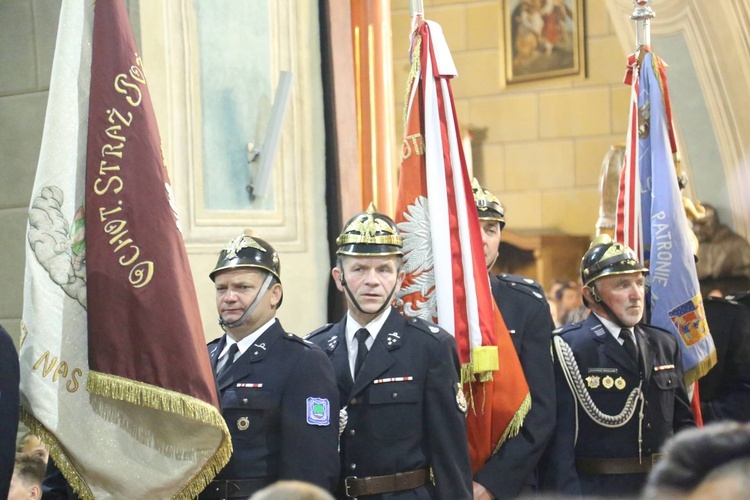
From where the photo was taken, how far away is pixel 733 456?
1357mm

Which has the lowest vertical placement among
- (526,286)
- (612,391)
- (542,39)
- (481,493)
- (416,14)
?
(481,493)

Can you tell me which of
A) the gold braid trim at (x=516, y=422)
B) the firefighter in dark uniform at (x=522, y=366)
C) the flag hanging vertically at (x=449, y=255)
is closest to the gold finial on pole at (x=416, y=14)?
the flag hanging vertically at (x=449, y=255)

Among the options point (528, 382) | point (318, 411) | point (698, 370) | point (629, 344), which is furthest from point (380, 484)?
point (698, 370)

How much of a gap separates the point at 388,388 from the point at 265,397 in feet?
1.34

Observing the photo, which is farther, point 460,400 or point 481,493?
point 481,493

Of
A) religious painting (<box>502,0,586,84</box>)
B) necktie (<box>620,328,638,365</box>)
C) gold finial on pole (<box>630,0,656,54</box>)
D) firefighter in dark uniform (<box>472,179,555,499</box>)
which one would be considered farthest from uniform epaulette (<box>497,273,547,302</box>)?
religious painting (<box>502,0,586,84</box>)

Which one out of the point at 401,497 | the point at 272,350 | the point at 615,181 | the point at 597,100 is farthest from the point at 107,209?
the point at 597,100

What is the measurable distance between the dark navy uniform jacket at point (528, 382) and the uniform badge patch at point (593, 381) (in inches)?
6.6

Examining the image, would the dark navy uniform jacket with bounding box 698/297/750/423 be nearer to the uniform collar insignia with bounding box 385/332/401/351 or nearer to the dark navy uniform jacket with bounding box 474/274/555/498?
the dark navy uniform jacket with bounding box 474/274/555/498

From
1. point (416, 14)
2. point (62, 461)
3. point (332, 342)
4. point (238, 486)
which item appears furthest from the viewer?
point (416, 14)

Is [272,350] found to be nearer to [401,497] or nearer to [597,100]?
[401,497]

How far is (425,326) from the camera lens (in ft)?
11.9

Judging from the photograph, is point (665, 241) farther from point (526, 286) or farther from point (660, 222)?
point (526, 286)

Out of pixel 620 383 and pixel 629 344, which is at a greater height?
pixel 629 344
